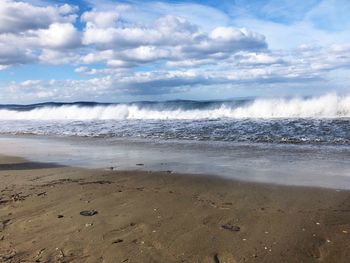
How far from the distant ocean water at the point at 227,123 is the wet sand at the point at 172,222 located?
24.2ft

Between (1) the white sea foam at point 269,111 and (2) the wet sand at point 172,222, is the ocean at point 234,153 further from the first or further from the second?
(1) the white sea foam at point 269,111

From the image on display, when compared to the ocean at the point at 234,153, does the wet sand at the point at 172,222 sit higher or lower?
higher

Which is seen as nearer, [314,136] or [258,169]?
[258,169]

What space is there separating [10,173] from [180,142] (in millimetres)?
6723

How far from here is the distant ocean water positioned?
14.7 m

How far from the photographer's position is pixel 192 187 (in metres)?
6.82

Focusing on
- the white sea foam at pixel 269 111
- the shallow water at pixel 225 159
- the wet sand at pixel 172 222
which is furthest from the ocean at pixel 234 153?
the white sea foam at pixel 269 111

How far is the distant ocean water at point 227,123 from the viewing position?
14.7 metres

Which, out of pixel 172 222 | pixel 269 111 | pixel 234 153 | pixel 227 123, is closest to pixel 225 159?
pixel 234 153

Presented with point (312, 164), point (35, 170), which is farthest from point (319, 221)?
point (35, 170)

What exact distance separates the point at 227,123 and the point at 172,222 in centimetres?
1566

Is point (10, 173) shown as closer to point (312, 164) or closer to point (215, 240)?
point (215, 240)

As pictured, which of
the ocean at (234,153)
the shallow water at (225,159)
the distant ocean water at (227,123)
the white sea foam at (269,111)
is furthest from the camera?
the white sea foam at (269,111)

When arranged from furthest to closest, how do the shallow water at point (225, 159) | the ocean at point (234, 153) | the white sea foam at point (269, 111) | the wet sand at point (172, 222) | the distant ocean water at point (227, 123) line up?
the white sea foam at point (269, 111), the distant ocean water at point (227, 123), the ocean at point (234, 153), the shallow water at point (225, 159), the wet sand at point (172, 222)
